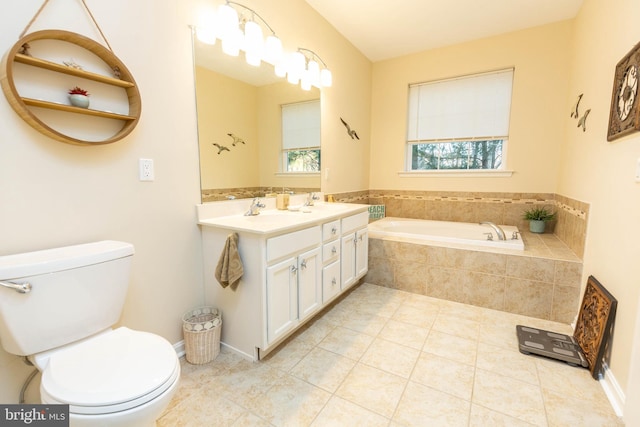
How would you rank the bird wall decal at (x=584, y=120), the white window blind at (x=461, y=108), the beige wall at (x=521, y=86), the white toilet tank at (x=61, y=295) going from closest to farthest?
the white toilet tank at (x=61, y=295) < the bird wall decal at (x=584, y=120) < the beige wall at (x=521, y=86) < the white window blind at (x=461, y=108)

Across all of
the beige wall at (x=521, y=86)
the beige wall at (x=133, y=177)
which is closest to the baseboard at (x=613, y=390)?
the beige wall at (x=521, y=86)

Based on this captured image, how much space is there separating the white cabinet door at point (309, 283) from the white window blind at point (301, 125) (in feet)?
3.31

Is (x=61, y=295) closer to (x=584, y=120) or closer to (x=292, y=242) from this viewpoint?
(x=292, y=242)

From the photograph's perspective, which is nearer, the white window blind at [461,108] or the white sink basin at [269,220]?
the white sink basin at [269,220]

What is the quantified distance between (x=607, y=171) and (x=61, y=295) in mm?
A: 2825

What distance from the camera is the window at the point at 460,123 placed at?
3.19m

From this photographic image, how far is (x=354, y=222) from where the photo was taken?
2.49m

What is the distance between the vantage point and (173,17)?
1579mm

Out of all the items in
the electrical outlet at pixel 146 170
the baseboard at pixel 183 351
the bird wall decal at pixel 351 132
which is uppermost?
the bird wall decal at pixel 351 132

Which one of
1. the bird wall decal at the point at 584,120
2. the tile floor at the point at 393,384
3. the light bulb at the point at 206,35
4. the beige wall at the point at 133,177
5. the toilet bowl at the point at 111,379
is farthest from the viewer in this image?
the bird wall decal at the point at 584,120

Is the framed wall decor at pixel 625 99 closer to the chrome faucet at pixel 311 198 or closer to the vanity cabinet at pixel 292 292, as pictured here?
the vanity cabinet at pixel 292 292

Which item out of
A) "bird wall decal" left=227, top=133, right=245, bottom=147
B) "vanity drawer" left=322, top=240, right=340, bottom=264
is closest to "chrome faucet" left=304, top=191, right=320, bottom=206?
"vanity drawer" left=322, top=240, right=340, bottom=264

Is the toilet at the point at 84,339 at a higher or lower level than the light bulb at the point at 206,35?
lower

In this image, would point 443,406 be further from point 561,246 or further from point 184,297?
point 561,246
